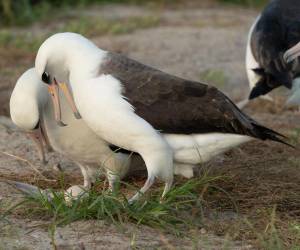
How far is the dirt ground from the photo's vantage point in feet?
16.6

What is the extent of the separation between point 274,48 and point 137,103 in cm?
265

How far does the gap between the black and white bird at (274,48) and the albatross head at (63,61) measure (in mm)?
2344

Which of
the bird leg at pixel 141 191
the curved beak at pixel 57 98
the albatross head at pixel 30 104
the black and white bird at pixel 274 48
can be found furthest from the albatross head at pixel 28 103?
the black and white bird at pixel 274 48

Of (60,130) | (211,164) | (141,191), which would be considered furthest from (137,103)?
(211,164)

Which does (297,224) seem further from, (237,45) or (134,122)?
(237,45)

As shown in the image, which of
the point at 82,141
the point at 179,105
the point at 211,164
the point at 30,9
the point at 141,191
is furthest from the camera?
the point at 30,9

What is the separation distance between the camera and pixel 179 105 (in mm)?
5781

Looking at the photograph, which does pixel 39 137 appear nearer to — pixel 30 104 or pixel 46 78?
pixel 30 104

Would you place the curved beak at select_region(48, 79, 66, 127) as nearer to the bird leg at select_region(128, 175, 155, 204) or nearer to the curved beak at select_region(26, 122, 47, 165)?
the curved beak at select_region(26, 122, 47, 165)

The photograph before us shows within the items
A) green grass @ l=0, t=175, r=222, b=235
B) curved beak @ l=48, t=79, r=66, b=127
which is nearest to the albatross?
curved beak @ l=48, t=79, r=66, b=127

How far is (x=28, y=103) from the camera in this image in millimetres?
5949

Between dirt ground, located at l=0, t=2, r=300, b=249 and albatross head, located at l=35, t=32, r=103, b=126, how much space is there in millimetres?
698

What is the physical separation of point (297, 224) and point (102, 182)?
1.42 meters

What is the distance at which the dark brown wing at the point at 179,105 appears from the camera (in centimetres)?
572
